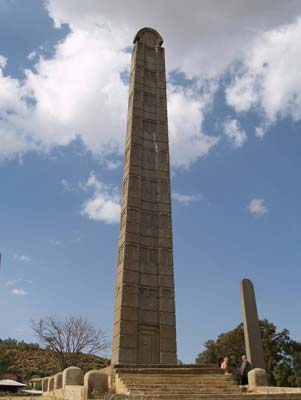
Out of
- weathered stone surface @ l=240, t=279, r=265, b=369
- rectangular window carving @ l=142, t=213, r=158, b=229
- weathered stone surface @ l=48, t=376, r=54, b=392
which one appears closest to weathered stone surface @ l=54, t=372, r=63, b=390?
weathered stone surface @ l=48, t=376, r=54, b=392

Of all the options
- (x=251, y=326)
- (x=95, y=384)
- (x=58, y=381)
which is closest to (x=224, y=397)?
(x=95, y=384)

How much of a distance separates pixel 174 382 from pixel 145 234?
719 cm

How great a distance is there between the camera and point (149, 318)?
52.5ft

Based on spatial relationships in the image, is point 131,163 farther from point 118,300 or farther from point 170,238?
point 118,300

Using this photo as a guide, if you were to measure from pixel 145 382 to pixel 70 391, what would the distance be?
1.89m

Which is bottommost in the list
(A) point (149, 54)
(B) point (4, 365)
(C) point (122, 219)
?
(B) point (4, 365)

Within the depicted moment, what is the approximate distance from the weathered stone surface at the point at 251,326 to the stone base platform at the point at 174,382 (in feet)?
5.75

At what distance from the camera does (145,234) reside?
17.4 metres

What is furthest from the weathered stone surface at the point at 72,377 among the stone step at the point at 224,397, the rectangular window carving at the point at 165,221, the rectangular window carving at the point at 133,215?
the rectangular window carving at the point at 165,221

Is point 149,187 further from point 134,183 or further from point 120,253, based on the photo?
point 120,253

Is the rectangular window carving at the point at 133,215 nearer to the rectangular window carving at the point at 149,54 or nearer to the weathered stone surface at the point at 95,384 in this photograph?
the weathered stone surface at the point at 95,384

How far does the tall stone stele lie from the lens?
51.0 ft

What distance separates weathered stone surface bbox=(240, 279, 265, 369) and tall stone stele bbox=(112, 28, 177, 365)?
303 centimetres

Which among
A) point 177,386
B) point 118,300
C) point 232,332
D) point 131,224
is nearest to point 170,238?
point 131,224
